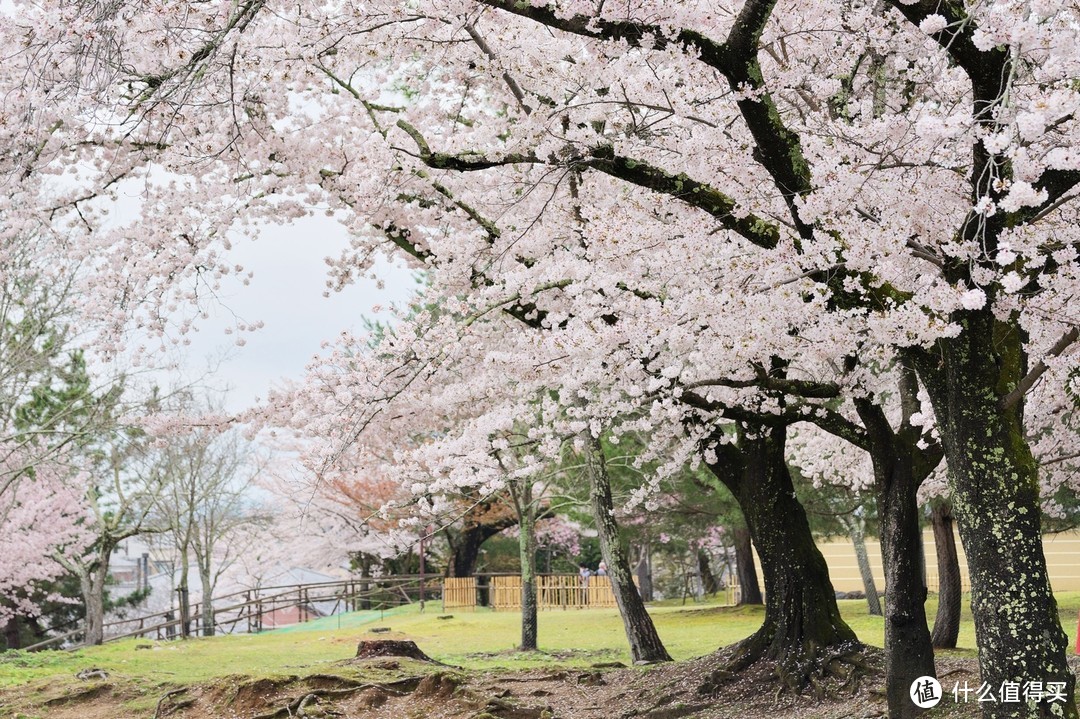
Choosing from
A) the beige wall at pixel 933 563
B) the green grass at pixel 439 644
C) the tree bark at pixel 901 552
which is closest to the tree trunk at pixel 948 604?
the green grass at pixel 439 644

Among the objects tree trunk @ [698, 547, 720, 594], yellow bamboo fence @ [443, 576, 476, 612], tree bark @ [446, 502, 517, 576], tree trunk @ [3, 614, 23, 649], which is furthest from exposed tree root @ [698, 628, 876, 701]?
tree trunk @ [698, 547, 720, 594]

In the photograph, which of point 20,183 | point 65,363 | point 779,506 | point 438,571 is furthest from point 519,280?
point 438,571

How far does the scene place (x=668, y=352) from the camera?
7410 mm

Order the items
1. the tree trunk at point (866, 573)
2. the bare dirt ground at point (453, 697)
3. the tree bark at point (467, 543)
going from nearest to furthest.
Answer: the bare dirt ground at point (453, 697), the tree trunk at point (866, 573), the tree bark at point (467, 543)

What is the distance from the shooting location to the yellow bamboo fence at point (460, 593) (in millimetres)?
25391

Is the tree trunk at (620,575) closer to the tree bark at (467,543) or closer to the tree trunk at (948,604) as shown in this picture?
the tree trunk at (948,604)

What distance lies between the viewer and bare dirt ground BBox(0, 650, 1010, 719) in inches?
315

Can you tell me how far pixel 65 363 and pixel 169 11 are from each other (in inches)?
617

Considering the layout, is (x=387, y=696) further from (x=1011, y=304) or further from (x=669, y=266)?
(x=1011, y=304)

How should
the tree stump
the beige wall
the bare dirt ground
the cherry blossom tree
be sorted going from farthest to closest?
the beige wall → the tree stump → the bare dirt ground → the cherry blossom tree

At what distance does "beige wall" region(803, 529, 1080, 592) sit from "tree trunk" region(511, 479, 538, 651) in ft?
37.5

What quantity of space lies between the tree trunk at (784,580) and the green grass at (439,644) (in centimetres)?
254

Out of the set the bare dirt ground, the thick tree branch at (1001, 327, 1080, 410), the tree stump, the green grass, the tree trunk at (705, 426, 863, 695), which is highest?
the thick tree branch at (1001, 327, 1080, 410)

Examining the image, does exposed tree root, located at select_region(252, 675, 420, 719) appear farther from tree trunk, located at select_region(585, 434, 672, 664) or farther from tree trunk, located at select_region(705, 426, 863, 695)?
tree trunk, located at select_region(585, 434, 672, 664)
